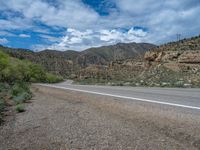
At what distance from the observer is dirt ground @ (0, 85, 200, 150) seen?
6406mm

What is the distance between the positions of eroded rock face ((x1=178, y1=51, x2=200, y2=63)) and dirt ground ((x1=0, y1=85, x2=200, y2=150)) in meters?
41.8

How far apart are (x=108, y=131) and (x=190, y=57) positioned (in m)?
46.4

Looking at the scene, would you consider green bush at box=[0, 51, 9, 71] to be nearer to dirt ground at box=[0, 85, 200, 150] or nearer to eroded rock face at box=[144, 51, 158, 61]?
eroded rock face at box=[144, 51, 158, 61]

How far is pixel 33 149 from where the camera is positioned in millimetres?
6434

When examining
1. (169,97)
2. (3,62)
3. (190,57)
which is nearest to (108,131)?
(169,97)

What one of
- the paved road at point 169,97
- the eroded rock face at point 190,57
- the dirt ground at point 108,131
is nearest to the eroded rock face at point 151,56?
the eroded rock face at point 190,57

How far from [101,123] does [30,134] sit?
2124 mm

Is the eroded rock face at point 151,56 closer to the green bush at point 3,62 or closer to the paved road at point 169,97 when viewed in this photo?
the green bush at point 3,62

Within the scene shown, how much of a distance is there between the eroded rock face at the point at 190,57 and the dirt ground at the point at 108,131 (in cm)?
4179

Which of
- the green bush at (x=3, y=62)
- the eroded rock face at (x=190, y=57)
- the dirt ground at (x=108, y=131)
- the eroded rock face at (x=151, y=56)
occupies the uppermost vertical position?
the eroded rock face at (x=151, y=56)

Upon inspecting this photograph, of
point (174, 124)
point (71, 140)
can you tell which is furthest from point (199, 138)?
point (71, 140)

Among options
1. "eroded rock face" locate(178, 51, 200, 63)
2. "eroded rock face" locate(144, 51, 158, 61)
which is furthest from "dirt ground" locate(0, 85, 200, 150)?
"eroded rock face" locate(144, 51, 158, 61)

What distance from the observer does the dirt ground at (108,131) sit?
21.0ft

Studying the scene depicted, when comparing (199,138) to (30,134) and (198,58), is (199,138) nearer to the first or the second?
(30,134)
